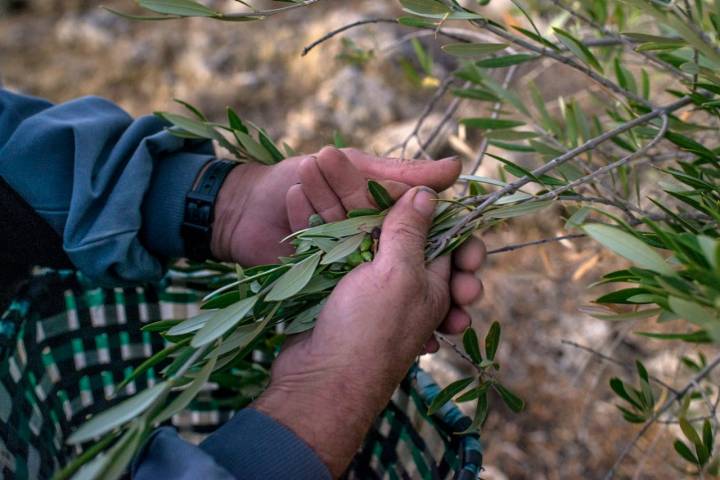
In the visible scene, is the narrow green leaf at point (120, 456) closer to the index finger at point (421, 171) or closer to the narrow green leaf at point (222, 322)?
the narrow green leaf at point (222, 322)

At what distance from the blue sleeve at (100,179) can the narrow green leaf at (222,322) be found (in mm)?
381

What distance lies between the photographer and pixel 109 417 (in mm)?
584

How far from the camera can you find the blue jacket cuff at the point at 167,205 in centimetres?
109

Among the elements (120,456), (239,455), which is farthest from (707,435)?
(120,456)

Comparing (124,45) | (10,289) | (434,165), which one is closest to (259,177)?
(434,165)

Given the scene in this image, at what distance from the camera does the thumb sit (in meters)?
0.80

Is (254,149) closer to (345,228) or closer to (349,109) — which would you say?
(345,228)

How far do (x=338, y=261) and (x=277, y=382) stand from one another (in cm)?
16

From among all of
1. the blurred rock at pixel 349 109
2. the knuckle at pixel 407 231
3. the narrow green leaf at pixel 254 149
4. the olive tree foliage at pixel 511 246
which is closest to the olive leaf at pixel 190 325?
the olive tree foliage at pixel 511 246

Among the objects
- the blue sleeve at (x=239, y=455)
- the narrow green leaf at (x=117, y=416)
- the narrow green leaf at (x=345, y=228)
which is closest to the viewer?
the narrow green leaf at (x=117, y=416)

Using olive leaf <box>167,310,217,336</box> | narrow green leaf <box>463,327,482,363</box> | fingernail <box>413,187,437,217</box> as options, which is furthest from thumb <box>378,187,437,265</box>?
olive leaf <box>167,310,217,336</box>

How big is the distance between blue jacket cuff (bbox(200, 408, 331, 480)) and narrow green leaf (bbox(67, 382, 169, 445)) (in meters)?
0.15

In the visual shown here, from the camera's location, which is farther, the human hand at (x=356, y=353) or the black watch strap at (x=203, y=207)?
the black watch strap at (x=203, y=207)

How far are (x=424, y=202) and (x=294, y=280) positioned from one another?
0.65 ft
